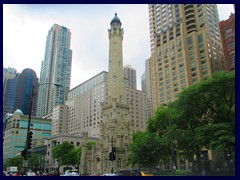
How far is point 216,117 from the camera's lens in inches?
1502

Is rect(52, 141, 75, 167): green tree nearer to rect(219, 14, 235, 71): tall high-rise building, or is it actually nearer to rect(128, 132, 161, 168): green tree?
rect(128, 132, 161, 168): green tree

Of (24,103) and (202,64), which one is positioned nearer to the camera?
(202,64)

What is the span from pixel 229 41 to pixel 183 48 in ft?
81.2

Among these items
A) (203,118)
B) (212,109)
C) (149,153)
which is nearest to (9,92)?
(149,153)

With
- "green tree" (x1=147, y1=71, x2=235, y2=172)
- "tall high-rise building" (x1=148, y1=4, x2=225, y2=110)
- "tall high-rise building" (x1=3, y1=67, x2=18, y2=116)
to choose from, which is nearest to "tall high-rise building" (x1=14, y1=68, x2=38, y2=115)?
"tall high-rise building" (x1=3, y1=67, x2=18, y2=116)

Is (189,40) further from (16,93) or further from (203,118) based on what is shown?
(16,93)

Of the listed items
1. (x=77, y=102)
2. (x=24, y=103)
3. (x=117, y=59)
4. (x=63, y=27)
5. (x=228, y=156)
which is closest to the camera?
(x=228, y=156)

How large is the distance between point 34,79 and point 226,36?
129 m

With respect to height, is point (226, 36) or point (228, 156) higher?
point (226, 36)

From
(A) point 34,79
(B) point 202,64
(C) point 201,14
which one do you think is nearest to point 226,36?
(B) point 202,64

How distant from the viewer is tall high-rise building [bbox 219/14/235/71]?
67.8 m

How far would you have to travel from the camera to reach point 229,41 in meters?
69.9

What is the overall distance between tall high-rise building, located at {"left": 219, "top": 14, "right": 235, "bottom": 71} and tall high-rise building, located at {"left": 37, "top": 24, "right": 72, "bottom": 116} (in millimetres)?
137218

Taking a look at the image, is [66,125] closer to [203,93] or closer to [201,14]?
[201,14]
